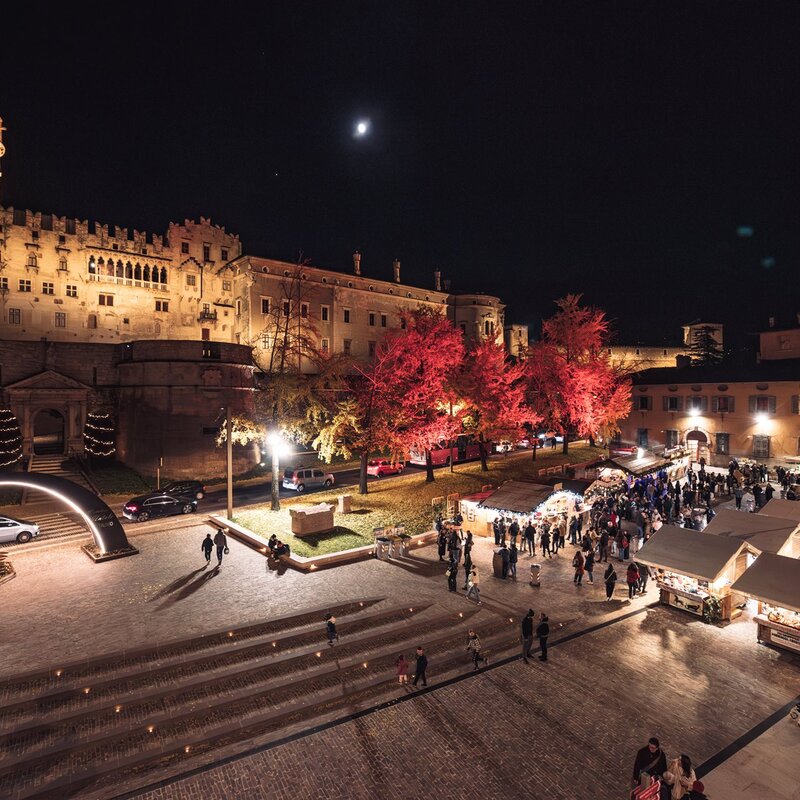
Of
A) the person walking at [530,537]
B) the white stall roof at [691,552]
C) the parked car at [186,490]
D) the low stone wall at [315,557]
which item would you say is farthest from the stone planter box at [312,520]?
the white stall roof at [691,552]

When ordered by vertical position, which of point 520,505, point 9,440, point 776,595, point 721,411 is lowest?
point 776,595

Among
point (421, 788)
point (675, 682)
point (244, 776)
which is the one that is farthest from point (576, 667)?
point (244, 776)

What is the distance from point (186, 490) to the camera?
2797 centimetres

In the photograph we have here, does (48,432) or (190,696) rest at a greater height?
(48,432)

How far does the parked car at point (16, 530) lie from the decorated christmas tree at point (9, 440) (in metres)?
12.2

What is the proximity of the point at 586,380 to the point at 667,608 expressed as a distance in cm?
2384

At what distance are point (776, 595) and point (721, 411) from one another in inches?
1538

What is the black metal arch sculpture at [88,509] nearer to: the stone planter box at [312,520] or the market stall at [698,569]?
the stone planter box at [312,520]

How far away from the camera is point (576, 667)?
1248cm

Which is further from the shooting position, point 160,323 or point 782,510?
point 160,323

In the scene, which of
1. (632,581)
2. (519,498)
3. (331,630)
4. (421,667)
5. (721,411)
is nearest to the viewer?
(421,667)

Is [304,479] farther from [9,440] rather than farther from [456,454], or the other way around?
[9,440]

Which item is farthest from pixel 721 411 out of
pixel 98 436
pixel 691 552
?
pixel 98 436

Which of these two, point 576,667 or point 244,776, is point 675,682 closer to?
point 576,667
